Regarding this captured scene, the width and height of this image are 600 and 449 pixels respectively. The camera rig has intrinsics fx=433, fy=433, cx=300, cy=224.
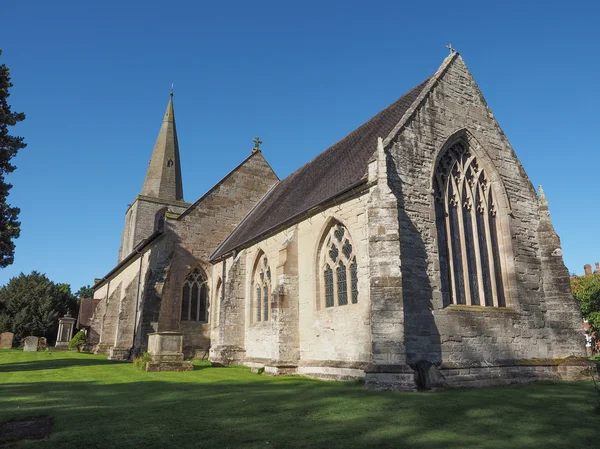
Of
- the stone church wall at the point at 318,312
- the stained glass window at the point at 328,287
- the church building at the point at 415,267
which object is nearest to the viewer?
the church building at the point at 415,267

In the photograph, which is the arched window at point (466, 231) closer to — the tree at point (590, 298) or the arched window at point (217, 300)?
the arched window at point (217, 300)

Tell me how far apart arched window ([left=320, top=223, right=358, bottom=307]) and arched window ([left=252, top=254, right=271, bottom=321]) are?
451 cm

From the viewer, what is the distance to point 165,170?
41875 millimetres

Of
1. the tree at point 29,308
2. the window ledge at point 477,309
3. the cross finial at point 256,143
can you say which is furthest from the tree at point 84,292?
the window ledge at point 477,309

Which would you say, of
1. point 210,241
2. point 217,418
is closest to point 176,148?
point 210,241

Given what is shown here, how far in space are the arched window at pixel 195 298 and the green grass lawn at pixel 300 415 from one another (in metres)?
10.8

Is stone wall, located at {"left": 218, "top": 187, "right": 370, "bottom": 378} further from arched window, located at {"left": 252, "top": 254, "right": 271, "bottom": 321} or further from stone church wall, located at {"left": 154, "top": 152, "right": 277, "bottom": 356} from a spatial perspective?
stone church wall, located at {"left": 154, "top": 152, "right": 277, "bottom": 356}

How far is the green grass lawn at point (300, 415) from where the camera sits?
6.06 metres

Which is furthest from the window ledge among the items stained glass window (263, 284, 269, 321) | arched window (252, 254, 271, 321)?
stained glass window (263, 284, 269, 321)

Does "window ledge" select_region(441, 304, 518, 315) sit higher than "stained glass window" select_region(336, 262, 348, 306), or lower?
lower

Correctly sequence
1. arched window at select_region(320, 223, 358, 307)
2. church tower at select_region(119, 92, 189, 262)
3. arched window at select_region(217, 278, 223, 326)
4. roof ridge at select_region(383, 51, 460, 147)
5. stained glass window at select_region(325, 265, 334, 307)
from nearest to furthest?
A: 1. roof ridge at select_region(383, 51, 460, 147)
2. arched window at select_region(320, 223, 358, 307)
3. stained glass window at select_region(325, 265, 334, 307)
4. arched window at select_region(217, 278, 223, 326)
5. church tower at select_region(119, 92, 189, 262)

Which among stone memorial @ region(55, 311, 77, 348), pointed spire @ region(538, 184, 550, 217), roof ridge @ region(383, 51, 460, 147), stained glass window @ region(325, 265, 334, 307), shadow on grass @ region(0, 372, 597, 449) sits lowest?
shadow on grass @ region(0, 372, 597, 449)

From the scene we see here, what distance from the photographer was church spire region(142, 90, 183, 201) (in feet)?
136

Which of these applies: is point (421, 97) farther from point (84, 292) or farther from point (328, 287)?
point (84, 292)
